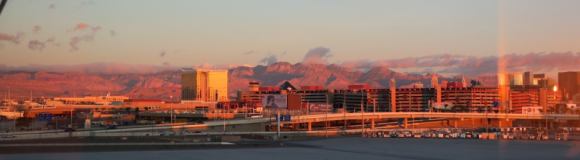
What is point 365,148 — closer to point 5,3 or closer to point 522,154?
point 522,154

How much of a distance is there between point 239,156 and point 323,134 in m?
69.2

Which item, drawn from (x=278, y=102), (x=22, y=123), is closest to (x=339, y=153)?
(x=278, y=102)

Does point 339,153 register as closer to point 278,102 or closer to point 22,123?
point 278,102

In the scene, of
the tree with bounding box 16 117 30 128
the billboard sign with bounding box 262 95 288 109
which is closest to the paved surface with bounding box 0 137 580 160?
the billboard sign with bounding box 262 95 288 109

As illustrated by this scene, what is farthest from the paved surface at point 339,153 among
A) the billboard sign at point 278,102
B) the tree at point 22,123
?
the tree at point 22,123

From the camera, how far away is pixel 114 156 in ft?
249

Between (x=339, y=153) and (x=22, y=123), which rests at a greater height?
(x=22, y=123)

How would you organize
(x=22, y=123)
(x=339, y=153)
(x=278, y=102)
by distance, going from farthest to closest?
(x=22, y=123) < (x=278, y=102) < (x=339, y=153)

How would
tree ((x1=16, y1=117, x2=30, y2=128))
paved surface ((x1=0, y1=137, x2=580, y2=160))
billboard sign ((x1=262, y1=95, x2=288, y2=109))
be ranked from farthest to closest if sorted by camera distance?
tree ((x1=16, y1=117, x2=30, y2=128)) < billboard sign ((x1=262, y1=95, x2=288, y2=109)) < paved surface ((x1=0, y1=137, x2=580, y2=160))

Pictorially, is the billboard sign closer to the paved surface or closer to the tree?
the paved surface

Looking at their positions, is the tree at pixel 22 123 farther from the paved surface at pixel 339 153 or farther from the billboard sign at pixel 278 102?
the paved surface at pixel 339 153

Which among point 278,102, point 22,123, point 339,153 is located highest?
point 278,102

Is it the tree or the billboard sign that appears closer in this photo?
the billboard sign

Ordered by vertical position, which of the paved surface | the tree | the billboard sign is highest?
the billboard sign
